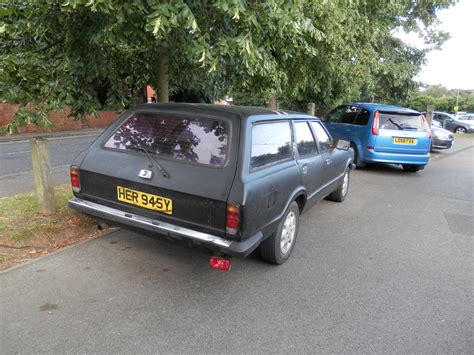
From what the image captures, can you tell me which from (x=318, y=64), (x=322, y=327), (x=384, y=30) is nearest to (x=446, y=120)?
(x=384, y=30)

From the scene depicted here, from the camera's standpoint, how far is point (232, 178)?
2.92 meters

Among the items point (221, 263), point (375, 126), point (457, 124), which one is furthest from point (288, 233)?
point (457, 124)

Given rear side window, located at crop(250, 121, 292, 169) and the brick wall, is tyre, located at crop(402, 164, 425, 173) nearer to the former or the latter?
rear side window, located at crop(250, 121, 292, 169)

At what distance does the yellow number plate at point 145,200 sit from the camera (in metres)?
3.09

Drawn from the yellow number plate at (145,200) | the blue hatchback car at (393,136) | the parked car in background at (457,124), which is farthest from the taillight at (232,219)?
the parked car in background at (457,124)

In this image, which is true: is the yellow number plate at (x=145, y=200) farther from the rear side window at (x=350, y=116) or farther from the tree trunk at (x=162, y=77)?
the rear side window at (x=350, y=116)

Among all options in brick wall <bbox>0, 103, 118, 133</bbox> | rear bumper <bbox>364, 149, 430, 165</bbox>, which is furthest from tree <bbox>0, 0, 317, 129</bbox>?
brick wall <bbox>0, 103, 118, 133</bbox>

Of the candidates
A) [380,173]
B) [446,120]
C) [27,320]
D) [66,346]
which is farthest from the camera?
[446,120]

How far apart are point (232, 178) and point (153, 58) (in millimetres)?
3231

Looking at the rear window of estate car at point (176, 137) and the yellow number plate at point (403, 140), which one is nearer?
the rear window of estate car at point (176, 137)

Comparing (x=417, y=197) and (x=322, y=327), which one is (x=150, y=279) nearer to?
(x=322, y=327)

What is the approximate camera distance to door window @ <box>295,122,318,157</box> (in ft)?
13.7

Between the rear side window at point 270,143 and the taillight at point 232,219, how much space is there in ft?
1.45

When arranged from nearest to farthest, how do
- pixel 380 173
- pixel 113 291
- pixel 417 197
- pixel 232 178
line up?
pixel 232 178 < pixel 113 291 < pixel 417 197 < pixel 380 173
